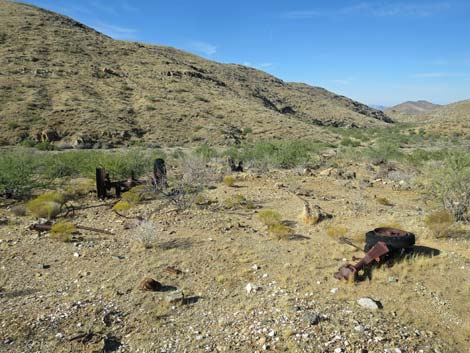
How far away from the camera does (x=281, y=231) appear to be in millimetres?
7996

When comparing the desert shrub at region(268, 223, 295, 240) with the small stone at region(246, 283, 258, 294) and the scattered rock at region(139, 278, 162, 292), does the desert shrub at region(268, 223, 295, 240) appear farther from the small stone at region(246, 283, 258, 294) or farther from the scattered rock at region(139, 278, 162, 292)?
the scattered rock at region(139, 278, 162, 292)

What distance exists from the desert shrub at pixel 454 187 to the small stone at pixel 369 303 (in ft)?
17.9

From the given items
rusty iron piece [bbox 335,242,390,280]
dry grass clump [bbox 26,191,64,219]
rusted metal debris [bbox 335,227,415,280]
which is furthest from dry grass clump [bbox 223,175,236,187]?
rusty iron piece [bbox 335,242,390,280]

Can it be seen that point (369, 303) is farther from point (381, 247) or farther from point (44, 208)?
point (44, 208)

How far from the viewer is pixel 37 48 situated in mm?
43719

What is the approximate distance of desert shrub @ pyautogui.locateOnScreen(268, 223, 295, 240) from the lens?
26.1ft

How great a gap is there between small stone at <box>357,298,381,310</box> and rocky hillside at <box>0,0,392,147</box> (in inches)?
1155

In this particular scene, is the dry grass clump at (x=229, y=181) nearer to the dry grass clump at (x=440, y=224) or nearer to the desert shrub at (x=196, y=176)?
the desert shrub at (x=196, y=176)

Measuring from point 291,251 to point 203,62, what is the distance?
228ft

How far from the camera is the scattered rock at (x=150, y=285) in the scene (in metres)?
5.61

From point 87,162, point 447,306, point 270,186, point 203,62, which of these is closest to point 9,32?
point 203,62

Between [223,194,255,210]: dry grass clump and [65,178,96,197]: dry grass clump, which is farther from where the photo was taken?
[65,178,96,197]: dry grass clump

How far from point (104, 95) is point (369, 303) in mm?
40227

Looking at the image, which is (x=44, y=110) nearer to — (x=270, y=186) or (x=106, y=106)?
(x=106, y=106)
